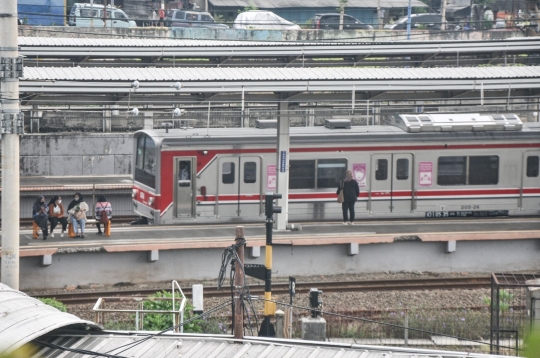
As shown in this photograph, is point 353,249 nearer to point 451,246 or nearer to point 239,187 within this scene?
point 451,246

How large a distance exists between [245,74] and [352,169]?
14.2 feet

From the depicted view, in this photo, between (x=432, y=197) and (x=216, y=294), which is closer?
(x=216, y=294)

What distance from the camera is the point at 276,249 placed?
68.2 ft

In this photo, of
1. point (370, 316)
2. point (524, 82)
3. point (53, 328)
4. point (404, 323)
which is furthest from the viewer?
point (524, 82)

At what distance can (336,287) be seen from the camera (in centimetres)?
1958

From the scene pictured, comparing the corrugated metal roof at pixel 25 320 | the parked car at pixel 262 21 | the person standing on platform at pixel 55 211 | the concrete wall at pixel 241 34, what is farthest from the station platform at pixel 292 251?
→ the parked car at pixel 262 21

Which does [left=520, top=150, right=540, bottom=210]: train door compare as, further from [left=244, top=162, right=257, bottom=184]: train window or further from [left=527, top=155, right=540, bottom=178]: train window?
[left=244, top=162, right=257, bottom=184]: train window

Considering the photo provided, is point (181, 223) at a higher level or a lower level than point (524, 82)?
lower

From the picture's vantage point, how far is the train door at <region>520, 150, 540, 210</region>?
24203 millimetres

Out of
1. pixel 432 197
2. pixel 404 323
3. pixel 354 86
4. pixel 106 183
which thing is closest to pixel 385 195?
pixel 432 197

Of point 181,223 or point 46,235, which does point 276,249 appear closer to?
point 181,223

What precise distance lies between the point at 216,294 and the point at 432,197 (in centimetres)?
757

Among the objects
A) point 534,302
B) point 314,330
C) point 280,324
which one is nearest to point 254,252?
point 280,324

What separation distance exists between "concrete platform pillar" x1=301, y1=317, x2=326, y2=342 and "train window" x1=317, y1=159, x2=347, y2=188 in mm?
9276
